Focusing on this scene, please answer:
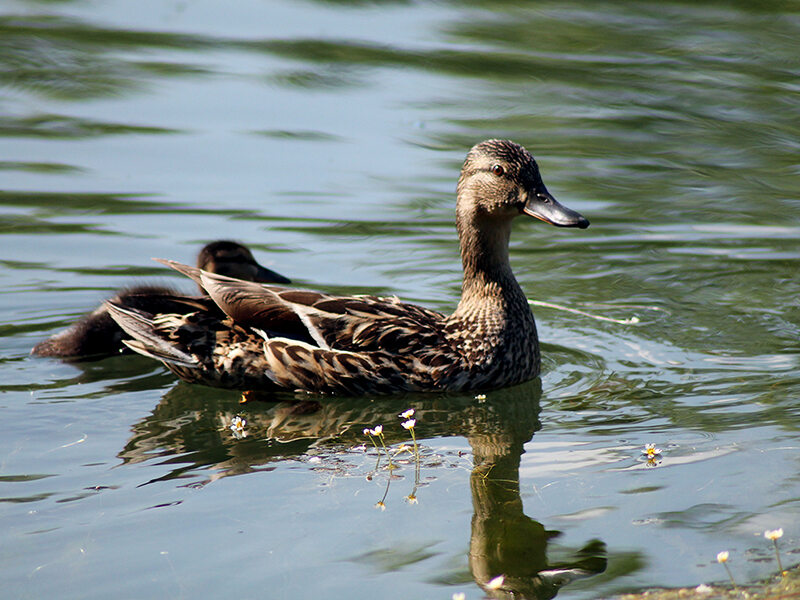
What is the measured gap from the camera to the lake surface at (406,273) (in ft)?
15.4

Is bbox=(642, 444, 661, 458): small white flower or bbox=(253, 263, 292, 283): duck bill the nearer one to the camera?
bbox=(642, 444, 661, 458): small white flower

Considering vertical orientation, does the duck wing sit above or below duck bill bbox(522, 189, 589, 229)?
below

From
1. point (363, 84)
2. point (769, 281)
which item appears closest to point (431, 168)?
point (363, 84)

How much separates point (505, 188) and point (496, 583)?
10.7ft

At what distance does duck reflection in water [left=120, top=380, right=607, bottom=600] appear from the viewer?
4.52m

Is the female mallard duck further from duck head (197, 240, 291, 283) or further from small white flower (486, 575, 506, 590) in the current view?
small white flower (486, 575, 506, 590)

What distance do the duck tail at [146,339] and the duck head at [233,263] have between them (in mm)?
830

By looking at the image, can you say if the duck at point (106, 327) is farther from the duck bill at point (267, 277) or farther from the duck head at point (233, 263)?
the duck bill at point (267, 277)

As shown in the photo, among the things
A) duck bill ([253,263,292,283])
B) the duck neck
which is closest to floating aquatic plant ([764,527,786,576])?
the duck neck

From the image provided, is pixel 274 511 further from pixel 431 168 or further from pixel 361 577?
pixel 431 168

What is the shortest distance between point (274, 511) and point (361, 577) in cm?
72

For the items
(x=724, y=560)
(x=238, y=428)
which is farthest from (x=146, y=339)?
(x=724, y=560)

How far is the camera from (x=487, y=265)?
23.7ft

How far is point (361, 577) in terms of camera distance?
4402 millimetres
